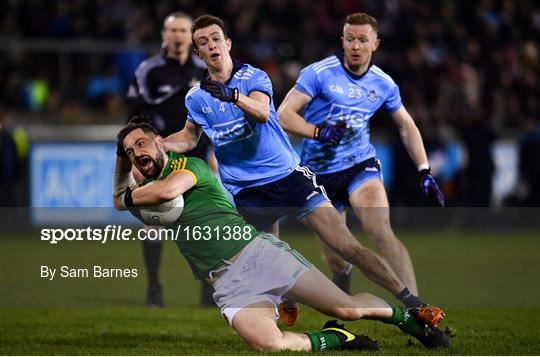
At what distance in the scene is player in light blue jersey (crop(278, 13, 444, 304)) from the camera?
9.16 m

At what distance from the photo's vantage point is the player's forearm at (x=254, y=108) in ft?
25.7

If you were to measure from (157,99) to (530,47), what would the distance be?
13.3 meters

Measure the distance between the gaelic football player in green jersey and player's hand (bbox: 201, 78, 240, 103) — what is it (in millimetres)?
479

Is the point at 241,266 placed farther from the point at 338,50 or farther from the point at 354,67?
the point at 338,50

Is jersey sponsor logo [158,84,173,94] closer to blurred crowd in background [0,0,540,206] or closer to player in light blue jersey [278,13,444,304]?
player in light blue jersey [278,13,444,304]

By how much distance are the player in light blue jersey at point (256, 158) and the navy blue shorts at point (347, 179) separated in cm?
76

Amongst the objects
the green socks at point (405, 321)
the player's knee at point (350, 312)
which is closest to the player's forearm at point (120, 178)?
the player's knee at point (350, 312)

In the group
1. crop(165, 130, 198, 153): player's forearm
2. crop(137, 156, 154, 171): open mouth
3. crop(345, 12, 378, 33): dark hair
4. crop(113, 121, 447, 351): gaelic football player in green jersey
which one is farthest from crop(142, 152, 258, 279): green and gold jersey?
crop(345, 12, 378, 33): dark hair

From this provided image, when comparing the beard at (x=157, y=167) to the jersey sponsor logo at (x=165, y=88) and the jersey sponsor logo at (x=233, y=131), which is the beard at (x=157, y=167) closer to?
the jersey sponsor logo at (x=233, y=131)

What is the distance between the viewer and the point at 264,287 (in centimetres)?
780

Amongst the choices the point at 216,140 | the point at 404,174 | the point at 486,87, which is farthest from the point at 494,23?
the point at 216,140

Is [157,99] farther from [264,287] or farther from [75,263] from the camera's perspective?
[264,287]

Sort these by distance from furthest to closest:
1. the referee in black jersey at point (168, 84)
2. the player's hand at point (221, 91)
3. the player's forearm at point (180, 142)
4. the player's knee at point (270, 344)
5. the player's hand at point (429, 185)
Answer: the referee in black jersey at point (168, 84), the player's hand at point (429, 185), the player's forearm at point (180, 142), the player's hand at point (221, 91), the player's knee at point (270, 344)

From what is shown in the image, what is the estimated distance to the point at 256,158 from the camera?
856 cm
